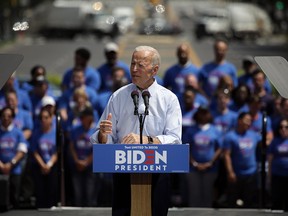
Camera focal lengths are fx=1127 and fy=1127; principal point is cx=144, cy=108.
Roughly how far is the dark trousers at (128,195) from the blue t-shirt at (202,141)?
515 cm

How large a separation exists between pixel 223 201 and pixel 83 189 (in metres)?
1.80

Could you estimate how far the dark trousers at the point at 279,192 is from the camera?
44.2 ft

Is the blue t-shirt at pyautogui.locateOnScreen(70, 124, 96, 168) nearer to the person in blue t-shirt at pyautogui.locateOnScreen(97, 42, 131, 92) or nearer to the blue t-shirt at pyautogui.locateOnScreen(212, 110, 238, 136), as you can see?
the blue t-shirt at pyautogui.locateOnScreen(212, 110, 238, 136)

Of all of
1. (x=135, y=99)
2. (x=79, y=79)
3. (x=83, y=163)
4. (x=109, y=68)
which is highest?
(x=109, y=68)

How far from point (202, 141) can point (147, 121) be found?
5.27 m

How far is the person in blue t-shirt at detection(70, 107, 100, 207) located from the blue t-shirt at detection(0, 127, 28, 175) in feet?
2.29

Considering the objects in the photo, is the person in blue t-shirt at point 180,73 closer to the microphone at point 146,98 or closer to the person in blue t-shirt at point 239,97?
the person in blue t-shirt at point 239,97

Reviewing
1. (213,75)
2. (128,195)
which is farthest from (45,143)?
(128,195)

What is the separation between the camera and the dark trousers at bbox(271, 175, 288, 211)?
1347cm

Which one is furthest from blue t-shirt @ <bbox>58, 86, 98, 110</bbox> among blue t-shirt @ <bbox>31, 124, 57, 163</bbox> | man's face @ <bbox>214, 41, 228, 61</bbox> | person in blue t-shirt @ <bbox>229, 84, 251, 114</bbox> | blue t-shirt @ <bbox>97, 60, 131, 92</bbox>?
man's face @ <bbox>214, 41, 228, 61</bbox>

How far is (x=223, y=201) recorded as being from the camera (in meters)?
14.5

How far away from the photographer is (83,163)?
46.8ft

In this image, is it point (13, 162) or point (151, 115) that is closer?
point (151, 115)

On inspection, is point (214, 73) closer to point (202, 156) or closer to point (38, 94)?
point (202, 156)
